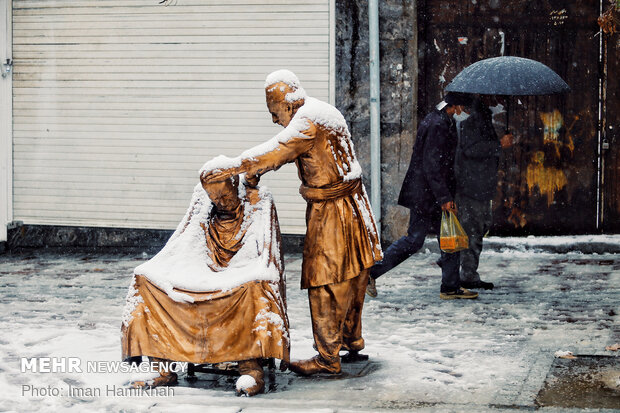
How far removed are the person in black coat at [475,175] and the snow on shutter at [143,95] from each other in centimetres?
279

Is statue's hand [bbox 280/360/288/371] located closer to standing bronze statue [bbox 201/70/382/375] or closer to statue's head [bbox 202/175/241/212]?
standing bronze statue [bbox 201/70/382/375]

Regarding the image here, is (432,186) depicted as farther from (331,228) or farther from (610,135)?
(610,135)

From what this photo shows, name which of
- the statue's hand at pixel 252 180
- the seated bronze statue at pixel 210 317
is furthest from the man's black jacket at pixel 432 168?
the seated bronze statue at pixel 210 317

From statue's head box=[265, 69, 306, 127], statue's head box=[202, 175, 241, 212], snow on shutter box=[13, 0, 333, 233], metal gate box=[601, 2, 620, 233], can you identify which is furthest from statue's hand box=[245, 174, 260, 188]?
metal gate box=[601, 2, 620, 233]

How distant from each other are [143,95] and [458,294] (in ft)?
16.3

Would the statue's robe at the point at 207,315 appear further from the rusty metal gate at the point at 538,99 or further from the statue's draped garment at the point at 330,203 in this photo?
the rusty metal gate at the point at 538,99

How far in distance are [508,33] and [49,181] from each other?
5.72 metres

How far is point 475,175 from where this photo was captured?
8766 mm

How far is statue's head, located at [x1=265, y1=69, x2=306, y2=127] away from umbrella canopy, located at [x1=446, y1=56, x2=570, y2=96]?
2461 mm

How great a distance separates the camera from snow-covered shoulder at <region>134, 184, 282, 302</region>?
5820mm

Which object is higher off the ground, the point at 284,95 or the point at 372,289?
the point at 284,95

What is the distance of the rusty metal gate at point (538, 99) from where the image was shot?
1107cm

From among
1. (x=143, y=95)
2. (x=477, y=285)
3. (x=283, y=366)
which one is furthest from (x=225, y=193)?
(x=143, y=95)

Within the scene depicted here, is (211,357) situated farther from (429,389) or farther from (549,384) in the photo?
(549,384)
